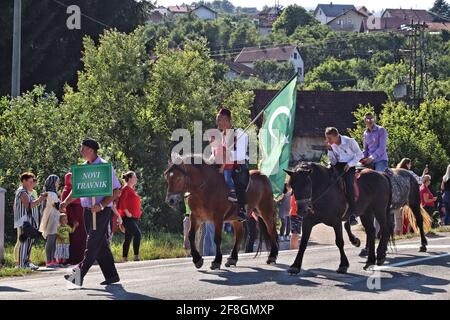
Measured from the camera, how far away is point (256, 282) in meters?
15.1

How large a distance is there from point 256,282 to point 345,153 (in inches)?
127

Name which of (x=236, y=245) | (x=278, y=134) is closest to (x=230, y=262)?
(x=236, y=245)

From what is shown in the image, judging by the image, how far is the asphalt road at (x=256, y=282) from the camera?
1364cm

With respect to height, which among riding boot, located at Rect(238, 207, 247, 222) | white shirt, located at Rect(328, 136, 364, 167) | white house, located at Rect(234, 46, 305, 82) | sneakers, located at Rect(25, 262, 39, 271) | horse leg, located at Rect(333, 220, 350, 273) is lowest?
sneakers, located at Rect(25, 262, 39, 271)

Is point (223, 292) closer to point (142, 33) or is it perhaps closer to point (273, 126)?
point (273, 126)

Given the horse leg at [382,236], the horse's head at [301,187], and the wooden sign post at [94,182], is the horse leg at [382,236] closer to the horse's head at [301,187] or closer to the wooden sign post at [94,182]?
the horse's head at [301,187]

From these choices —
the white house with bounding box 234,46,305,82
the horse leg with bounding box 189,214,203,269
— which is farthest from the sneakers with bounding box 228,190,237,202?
the white house with bounding box 234,46,305,82

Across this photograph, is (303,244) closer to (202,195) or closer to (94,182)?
(202,195)

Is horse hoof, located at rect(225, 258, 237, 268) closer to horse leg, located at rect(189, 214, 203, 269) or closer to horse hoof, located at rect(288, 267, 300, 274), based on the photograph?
horse leg, located at rect(189, 214, 203, 269)

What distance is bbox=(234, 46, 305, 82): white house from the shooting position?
165000 mm

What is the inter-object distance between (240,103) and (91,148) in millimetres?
28413

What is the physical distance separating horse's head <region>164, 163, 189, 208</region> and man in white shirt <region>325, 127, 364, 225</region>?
254 centimetres

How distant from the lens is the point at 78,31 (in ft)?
143
